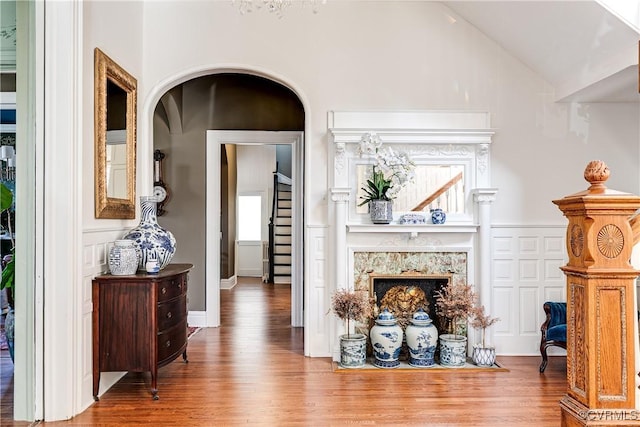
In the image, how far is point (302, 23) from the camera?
4.78 metres

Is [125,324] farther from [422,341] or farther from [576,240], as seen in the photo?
[576,240]

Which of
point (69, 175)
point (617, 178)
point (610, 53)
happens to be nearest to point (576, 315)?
point (610, 53)

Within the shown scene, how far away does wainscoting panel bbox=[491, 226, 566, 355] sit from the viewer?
4781 millimetres

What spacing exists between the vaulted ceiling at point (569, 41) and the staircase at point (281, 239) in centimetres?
682

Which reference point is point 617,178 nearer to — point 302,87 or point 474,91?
point 474,91

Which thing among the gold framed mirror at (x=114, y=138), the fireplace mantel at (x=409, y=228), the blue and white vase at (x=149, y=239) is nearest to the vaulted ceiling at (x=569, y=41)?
the fireplace mantel at (x=409, y=228)

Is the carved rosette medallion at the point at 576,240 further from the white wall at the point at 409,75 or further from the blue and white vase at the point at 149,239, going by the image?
the blue and white vase at the point at 149,239

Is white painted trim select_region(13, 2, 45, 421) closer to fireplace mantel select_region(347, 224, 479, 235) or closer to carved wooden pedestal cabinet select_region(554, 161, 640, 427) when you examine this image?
fireplace mantel select_region(347, 224, 479, 235)

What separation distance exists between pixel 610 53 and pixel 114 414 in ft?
13.9

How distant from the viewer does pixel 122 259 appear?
3.72 m

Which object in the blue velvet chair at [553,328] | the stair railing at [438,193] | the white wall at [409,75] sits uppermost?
the white wall at [409,75]

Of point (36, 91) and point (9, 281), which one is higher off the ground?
point (36, 91)

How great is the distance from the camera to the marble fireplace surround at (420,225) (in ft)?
15.3

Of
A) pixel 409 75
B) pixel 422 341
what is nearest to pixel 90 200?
pixel 422 341
